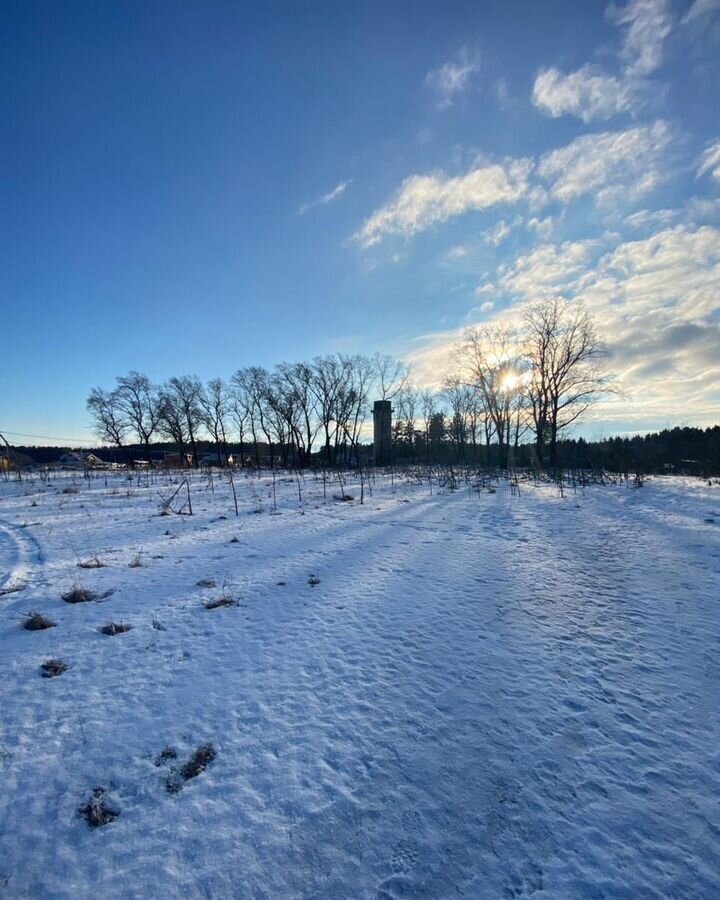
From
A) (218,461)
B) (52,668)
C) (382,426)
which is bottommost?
(52,668)

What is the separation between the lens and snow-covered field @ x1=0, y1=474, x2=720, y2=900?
63.9 inches

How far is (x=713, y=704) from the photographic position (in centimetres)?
254

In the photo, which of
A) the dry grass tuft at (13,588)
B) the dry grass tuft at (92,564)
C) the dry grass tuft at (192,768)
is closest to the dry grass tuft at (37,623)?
the dry grass tuft at (13,588)

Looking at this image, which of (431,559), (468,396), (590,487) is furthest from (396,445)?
(431,559)

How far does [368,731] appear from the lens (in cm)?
237

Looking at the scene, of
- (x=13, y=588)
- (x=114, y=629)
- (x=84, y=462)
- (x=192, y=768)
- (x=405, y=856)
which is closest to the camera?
(x=405, y=856)

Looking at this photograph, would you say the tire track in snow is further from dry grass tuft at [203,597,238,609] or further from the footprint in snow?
the footprint in snow

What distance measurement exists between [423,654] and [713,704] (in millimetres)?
1934

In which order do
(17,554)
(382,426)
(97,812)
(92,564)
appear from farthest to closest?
(382,426), (17,554), (92,564), (97,812)

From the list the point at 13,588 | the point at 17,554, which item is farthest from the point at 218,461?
the point at 13,588

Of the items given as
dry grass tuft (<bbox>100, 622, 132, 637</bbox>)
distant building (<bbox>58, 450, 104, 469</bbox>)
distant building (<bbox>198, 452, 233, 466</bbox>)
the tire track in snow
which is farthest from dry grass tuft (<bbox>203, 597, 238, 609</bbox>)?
distant building (<bbox>198, 452, 233, 466</bbox>)

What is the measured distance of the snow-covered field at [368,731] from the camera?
5.33 ft

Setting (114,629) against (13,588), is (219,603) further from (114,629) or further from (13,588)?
(13,588)

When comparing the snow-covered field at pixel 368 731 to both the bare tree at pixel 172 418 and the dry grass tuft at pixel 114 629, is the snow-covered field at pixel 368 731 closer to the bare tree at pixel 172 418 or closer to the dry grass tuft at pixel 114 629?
the dry grass tuft at pixel 114 629
